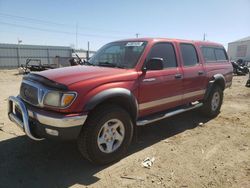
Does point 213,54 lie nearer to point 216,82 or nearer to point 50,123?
point 216,82

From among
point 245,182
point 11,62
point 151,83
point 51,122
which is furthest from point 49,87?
point 11,62

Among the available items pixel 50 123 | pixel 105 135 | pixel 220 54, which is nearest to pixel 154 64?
pixel 105 135

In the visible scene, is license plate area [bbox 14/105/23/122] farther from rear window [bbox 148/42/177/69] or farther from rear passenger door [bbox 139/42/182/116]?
rear window [bbox 148/42/177/69]

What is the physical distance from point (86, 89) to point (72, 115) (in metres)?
0.39

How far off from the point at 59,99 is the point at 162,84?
6.58 feet

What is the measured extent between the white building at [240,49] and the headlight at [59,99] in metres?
53.8

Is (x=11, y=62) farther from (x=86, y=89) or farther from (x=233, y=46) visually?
(x=233, y=46)

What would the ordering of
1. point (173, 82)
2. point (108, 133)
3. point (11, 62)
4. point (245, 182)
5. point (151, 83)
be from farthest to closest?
point (11, 62) → point (173, 82) → point (151, 83) → point (108, 133) → point (245, 182)

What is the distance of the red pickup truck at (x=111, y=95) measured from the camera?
9.99 feet

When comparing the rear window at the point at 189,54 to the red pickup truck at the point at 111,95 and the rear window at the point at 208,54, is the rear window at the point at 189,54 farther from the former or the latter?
the rear window at the point at 208,54

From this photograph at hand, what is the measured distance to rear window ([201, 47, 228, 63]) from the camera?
579 centimetres

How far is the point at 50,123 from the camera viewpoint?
2955mm

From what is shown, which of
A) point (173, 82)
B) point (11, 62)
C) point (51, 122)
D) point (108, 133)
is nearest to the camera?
point (51, 122)

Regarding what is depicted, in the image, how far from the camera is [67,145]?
4176 millimetres
